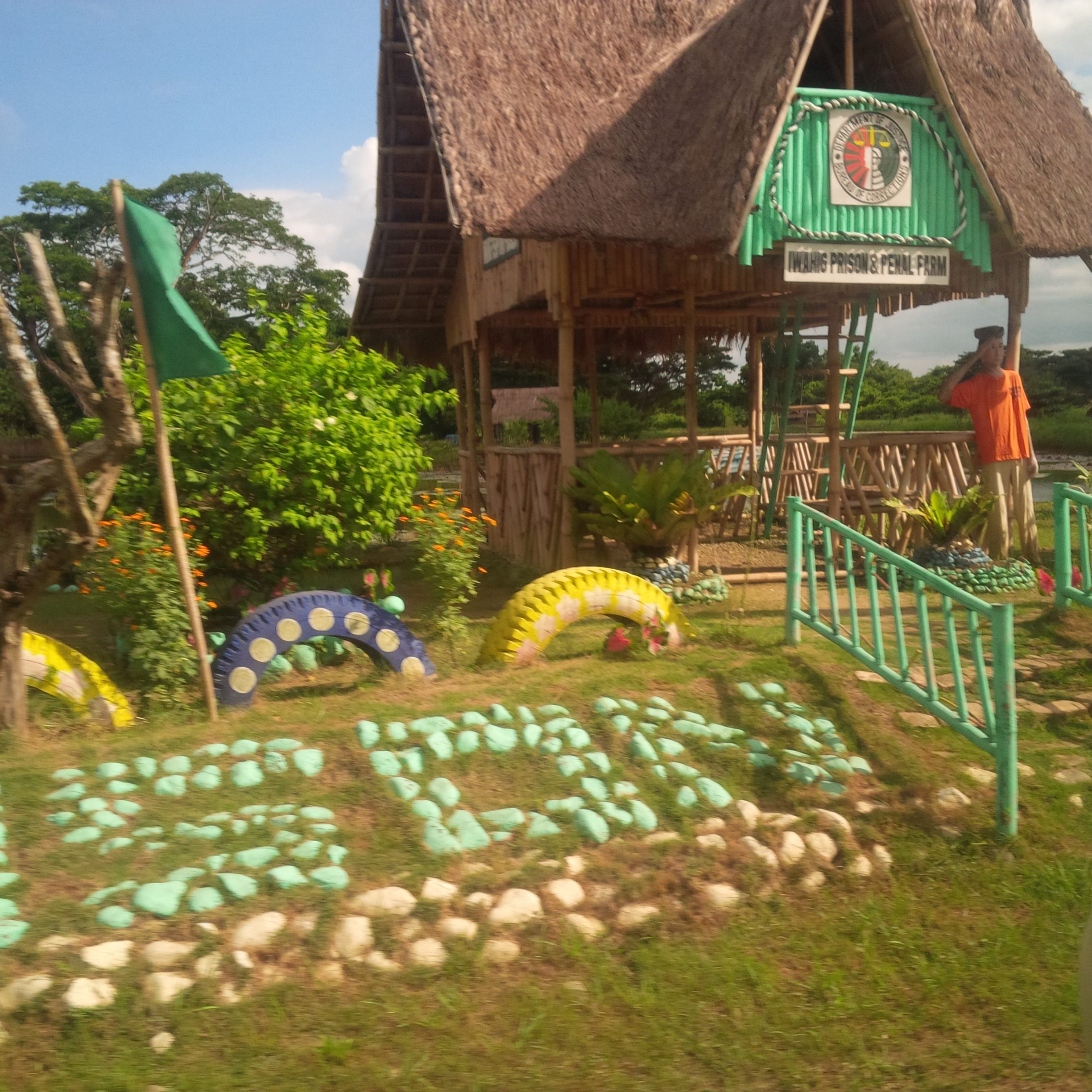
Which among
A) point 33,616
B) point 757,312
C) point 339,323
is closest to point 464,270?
point 757,312

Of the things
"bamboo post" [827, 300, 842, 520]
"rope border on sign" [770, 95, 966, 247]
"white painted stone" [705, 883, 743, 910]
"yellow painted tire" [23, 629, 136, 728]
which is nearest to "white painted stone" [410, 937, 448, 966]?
"white painted stone" [705, 883, 743, 910]

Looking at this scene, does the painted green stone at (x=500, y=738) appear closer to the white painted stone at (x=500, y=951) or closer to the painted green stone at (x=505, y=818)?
the painted green stone at (x=505, y=818)

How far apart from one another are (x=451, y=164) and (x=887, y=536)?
571 cm

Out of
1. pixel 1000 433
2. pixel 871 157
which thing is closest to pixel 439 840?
pixel 871 157

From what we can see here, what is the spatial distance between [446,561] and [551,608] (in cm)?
106

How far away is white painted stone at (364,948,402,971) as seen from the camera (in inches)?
137

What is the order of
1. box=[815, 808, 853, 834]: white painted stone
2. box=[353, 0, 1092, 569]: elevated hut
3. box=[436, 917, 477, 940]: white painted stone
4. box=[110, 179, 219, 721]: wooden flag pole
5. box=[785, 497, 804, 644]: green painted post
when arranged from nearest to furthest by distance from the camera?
box=[436, 917, 477, 940]: white painted stone < box=[815, 808, 853, 834]: white painted stone < box=[110, 179, 219, 721]: wooden flag pole < box=[785, 497, 804, 644]: green painted post < box=[353, 0, 1092, 569]: elevated hut

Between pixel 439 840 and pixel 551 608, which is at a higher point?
pixel 551 608

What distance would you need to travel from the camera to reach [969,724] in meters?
4.83

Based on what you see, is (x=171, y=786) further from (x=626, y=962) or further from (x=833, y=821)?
(x=833, y=821)

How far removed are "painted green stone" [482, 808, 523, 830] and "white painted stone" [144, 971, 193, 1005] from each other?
4.55 ft

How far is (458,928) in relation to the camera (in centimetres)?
365

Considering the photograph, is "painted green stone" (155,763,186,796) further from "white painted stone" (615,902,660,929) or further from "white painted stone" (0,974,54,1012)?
"white painted stone" (615,902,660,929)

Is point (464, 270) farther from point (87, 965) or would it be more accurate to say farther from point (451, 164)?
point (87, 965)
